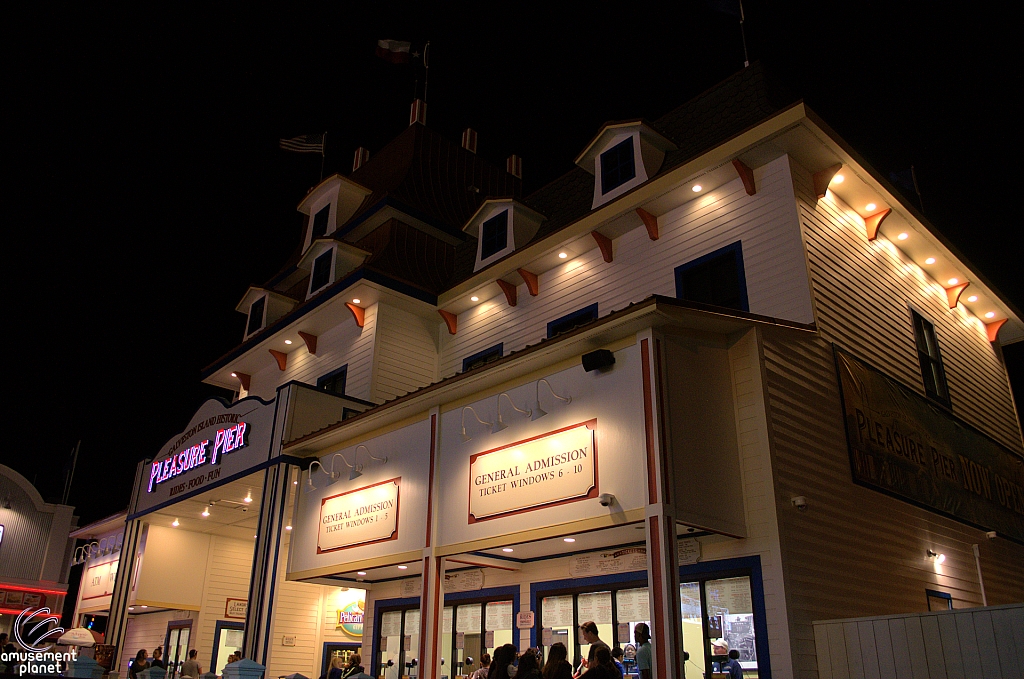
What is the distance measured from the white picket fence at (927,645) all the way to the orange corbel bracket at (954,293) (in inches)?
438

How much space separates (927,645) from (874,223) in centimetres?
875

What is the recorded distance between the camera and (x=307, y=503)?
51.7 feet

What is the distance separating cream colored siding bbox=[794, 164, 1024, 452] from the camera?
13.3 m

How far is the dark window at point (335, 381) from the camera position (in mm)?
19752

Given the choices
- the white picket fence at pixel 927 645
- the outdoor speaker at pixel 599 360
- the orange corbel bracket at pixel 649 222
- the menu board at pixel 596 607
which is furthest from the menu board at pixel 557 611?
the orange corbel bracket at pixel 649 222

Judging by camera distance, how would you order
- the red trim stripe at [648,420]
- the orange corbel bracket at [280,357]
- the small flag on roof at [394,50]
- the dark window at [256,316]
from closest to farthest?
the red trim stripe at [648,420] < the orange corbel bracket at [280,357] < the dark window at [256,316] < the small flag on roof at [394,50]

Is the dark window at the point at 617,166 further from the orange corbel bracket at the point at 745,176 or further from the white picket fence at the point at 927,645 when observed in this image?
the white picket fence at the point at 927,645

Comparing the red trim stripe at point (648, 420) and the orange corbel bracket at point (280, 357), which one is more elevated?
the orange corbel bracket at point (280, 357)

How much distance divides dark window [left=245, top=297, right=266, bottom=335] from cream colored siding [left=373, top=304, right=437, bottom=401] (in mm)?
6383

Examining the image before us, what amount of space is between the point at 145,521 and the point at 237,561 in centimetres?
314

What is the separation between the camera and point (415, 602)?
1598cm

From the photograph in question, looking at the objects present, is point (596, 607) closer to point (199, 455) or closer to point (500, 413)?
point (500, 413)

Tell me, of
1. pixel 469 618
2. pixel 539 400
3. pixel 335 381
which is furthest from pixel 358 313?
pixel 539 400

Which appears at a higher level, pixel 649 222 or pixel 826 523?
pixel 649 222
